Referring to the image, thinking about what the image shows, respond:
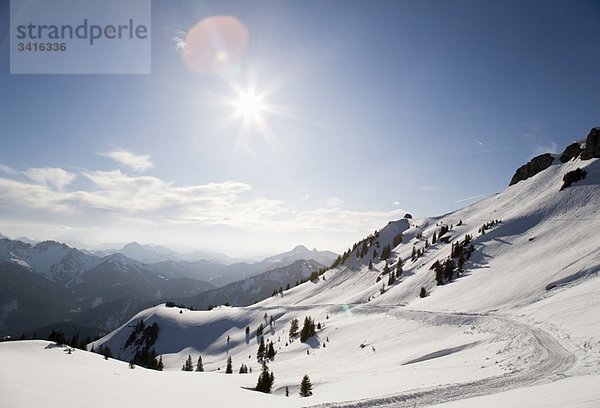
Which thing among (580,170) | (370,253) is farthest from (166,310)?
(580,170)

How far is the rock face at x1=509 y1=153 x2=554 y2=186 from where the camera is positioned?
374ft

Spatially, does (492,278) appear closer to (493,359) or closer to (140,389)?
(493,359)

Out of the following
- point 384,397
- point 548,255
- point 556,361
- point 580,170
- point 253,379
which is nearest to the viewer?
point 384,397

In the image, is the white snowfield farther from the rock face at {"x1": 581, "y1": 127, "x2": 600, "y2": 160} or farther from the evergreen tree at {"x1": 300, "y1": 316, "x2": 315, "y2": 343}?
the rock face at {"x1": 581, "y1": 127, "x2": 600, "y2": 160}

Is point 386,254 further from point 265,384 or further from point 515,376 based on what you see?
point 515,376

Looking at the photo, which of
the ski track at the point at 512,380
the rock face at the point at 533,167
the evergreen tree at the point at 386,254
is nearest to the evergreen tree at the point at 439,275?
the ski track at the point at 512,380

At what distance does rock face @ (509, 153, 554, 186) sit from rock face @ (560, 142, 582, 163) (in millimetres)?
4983

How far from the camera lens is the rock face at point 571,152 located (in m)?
102

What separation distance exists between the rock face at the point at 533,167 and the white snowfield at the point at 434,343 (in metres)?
8.14

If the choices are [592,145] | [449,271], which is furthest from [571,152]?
[449,271]

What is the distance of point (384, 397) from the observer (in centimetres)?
1423

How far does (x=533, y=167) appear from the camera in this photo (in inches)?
4683

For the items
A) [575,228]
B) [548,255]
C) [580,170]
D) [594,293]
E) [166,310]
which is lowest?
[166,310]

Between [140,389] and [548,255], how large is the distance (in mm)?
66086
